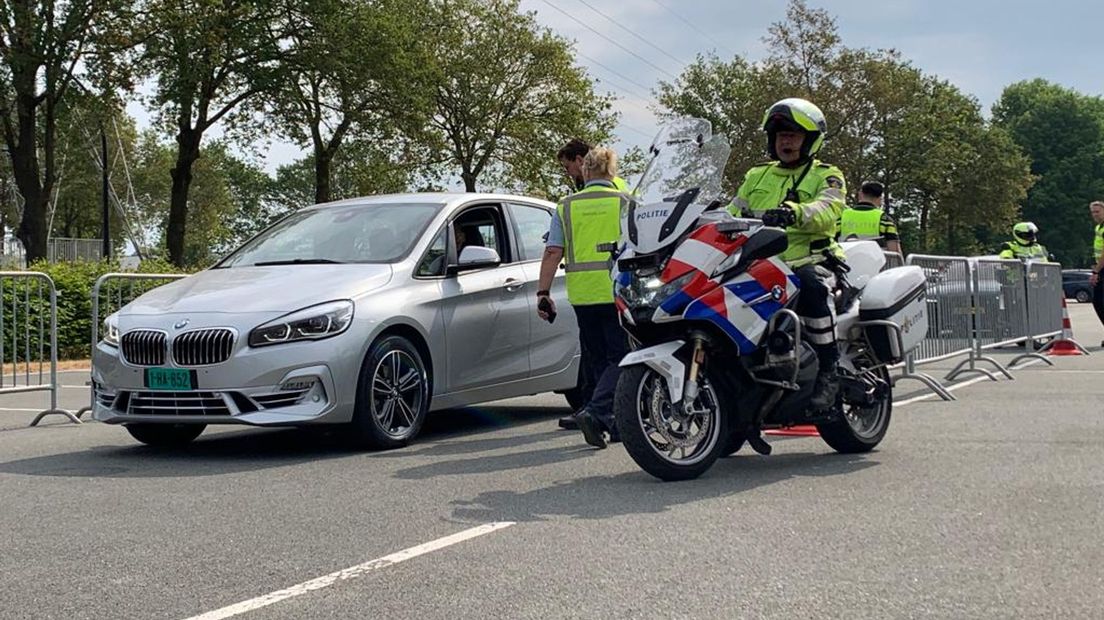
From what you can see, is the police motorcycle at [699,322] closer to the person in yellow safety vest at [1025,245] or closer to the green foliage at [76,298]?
the green foliage at [76,298]

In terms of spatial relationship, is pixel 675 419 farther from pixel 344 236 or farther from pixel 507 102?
pixel 507 102

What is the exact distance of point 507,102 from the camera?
50.8 meters

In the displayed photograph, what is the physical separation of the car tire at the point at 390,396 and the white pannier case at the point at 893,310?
8.98ft

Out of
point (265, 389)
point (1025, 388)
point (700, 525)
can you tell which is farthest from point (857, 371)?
point (1025, 388)

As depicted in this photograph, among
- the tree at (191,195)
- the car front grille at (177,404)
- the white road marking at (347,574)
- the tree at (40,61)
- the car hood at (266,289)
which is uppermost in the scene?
the tree at (191,195)

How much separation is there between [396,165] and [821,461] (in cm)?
4215

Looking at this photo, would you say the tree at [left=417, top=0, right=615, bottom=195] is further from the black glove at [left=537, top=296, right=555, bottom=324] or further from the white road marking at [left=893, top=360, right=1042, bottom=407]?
the black glove at [left=537, top=296, right=555, bottom=324]

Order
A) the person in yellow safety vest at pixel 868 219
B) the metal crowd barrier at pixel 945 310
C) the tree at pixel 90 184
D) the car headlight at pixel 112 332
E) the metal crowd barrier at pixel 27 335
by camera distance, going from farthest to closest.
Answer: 1. the tree at pixel 90 184
2. the person in yellow safety vest at pixel 868 219
3. the metal crowd barrier at pixel 945 310
4. the metal crowd barrier at pixel 27 335
5. the car headlight at pixel 112 332

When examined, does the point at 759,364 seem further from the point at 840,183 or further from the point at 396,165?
the point at 396,165

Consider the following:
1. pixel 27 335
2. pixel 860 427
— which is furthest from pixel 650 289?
pixel 27 335

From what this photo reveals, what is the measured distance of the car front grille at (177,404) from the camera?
284 inches

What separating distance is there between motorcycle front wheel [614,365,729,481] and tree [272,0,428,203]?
101 ft

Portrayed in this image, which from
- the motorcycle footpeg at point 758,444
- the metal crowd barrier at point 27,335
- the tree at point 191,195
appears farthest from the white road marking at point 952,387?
the tree at point 191,195

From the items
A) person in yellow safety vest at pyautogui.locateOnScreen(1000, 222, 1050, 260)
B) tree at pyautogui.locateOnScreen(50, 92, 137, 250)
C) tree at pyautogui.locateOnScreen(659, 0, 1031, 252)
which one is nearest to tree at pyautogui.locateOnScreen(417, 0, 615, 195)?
tree at pyautogui.locateOnScreen(659, 0, 1031, 252)
